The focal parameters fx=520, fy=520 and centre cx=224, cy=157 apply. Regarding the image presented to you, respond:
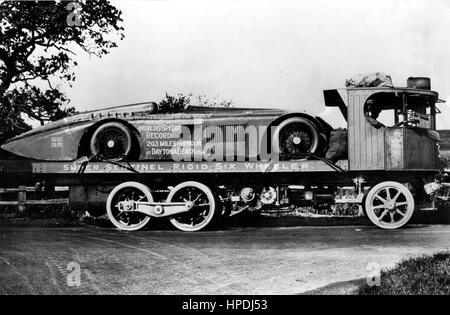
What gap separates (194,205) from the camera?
10852mm

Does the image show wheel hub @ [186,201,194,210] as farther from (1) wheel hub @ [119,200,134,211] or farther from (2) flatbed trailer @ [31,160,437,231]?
(1) wheel hub @ [119,200,134,211]

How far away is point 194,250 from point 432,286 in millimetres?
3737

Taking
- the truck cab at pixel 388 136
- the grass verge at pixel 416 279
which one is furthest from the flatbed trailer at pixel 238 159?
the grass verge at pixel 416 279

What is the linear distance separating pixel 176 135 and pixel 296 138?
8.34ft

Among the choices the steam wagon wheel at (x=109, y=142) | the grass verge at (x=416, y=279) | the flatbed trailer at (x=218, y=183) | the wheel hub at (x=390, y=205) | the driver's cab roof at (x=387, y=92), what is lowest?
the grass verge at (x=416, y=279)

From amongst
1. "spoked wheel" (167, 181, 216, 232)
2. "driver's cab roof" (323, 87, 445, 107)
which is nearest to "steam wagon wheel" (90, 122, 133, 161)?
"spoked wheel" (167, 181, 216, 232)

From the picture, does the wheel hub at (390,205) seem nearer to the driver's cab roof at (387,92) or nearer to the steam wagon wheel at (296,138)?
the steam wagon wheel at (296,138)

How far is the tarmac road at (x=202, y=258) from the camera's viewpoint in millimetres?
5891

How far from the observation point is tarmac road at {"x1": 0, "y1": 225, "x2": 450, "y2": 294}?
5.89m

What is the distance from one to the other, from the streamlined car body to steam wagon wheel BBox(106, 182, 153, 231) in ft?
2.15

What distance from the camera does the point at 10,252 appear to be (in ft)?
26.2

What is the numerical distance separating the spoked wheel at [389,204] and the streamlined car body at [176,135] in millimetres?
1397

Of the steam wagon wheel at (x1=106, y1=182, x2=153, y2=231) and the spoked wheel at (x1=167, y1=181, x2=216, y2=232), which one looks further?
the steam wagon wheel at (x1=106, y1=182, x2=153, y2=231)

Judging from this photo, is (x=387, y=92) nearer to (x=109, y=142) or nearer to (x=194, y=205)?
(x=194, y=205)
